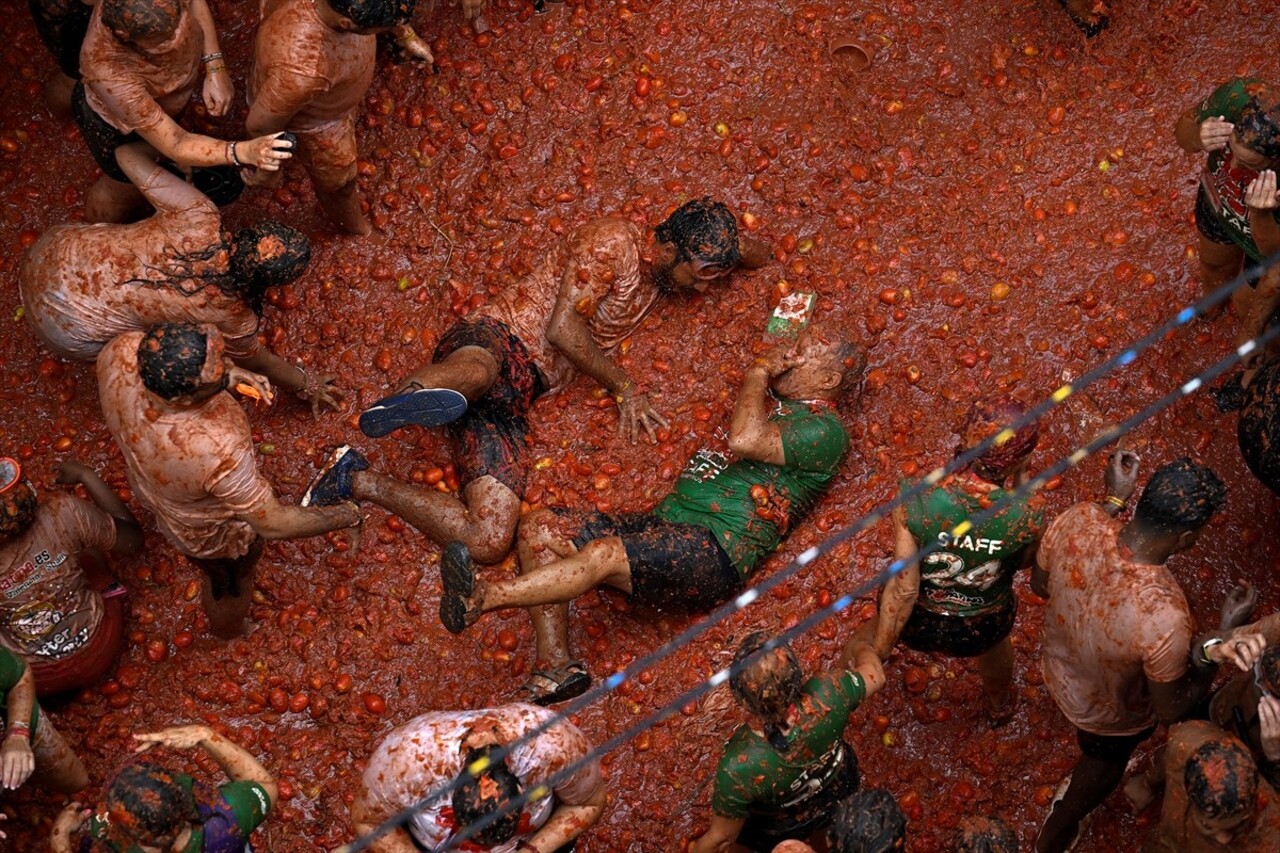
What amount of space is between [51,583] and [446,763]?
2318 millimetres

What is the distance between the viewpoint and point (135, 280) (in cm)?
749

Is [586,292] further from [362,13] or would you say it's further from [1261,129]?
[1261,129]

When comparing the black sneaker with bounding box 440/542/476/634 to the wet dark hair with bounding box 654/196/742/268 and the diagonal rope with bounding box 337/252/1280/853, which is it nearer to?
the diagonal rope with bounding box 337/252/1280/853

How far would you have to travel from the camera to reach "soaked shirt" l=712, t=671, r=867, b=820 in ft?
20.6

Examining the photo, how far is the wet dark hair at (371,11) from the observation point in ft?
24.3

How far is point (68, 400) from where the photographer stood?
8.53m

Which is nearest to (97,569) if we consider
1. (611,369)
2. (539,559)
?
(539,559)

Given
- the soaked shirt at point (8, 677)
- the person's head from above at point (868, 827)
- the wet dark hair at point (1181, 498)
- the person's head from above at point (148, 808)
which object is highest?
the wet dark hair at point (1181, 498)

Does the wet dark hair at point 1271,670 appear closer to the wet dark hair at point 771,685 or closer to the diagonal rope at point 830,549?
the diagonal rope at point 830,549

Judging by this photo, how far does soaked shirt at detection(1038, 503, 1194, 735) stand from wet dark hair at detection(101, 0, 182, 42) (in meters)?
4.36

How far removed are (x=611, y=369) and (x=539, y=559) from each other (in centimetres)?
105

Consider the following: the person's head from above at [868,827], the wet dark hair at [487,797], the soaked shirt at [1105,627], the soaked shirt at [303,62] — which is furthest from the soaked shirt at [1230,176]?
the wet dark hair at [487,797]

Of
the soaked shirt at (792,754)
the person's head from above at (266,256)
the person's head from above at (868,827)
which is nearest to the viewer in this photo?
the person's head from above at (868,827)

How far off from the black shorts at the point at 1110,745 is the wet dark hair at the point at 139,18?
196 inches
